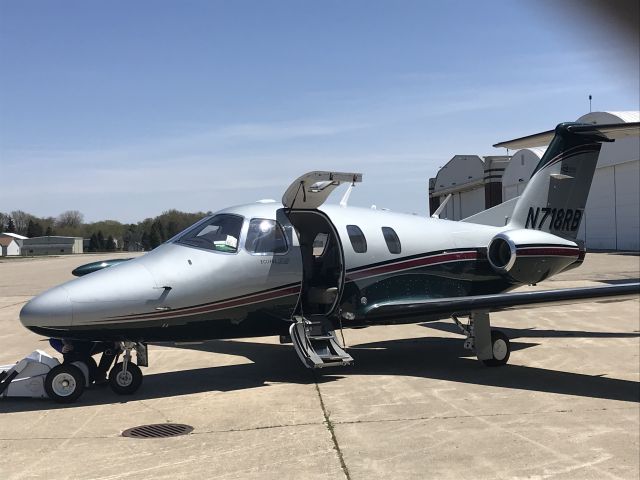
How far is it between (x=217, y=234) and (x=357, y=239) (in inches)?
89.7

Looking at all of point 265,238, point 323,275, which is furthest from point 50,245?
point 265,238

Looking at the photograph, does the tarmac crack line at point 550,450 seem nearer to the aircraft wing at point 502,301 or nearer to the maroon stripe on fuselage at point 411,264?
the aircraft wing at point 502,301

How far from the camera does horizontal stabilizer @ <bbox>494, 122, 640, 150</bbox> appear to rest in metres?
10.4

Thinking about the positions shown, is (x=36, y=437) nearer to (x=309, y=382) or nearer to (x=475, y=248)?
(x=309, y=382)

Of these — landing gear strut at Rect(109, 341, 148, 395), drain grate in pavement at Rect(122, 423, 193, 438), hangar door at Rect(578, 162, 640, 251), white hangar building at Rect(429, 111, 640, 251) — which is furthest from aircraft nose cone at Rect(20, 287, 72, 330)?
hangar door at Rect(578, 162, 640, 251)

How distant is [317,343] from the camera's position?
9180 millimetres

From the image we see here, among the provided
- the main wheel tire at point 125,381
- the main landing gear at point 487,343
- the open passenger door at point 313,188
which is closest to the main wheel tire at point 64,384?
the main wheel tire at point 125,381

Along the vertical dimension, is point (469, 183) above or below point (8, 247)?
above

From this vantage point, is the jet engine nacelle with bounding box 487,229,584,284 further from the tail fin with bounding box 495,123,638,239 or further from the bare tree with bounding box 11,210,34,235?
the bare tree with bounding box 11,210,34,235

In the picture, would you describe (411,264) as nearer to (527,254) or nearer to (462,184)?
(527,254)

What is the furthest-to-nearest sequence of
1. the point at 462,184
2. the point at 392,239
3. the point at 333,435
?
1. the point at 462,184
2. the point at 392,239
3. the point at 333,435

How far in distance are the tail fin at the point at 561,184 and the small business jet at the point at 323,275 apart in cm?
2

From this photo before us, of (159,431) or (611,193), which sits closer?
(159,431)

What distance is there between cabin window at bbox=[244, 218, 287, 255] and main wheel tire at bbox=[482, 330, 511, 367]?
3.63 metres
